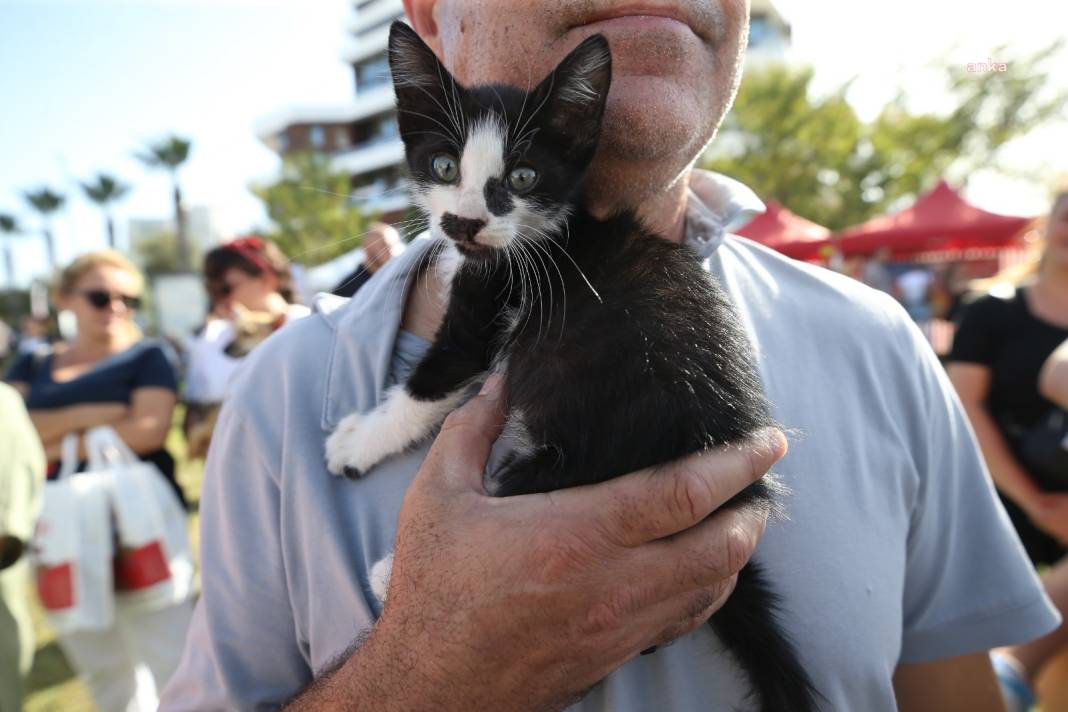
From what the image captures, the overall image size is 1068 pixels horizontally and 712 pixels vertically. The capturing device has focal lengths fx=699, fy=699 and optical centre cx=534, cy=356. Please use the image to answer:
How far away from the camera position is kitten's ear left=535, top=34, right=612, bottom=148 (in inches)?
45.1

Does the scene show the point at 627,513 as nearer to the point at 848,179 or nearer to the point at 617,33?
the point at 617,33

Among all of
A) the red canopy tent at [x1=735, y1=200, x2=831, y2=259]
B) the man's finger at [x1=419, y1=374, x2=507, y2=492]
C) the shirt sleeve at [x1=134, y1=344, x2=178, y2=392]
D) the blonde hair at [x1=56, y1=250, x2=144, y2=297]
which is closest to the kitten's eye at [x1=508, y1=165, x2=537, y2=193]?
the man's finger at [x1=419, y1=374, x2=507, y2=492]

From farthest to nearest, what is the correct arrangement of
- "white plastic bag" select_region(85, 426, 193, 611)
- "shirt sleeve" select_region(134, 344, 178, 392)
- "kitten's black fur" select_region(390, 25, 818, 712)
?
"shirt sleeve" select_region(134, 344, 178, 392) < "white plastic bag" select_region(85, 426, 193, 611) < "kitten's black fur" select_region(390, 25, 818, 712)

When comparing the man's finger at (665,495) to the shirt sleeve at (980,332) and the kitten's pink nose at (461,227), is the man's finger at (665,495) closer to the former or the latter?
the kitten's pink nose at (461,227)

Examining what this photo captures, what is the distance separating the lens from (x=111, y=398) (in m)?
3.91

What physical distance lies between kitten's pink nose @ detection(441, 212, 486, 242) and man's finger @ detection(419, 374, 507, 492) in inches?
12.2

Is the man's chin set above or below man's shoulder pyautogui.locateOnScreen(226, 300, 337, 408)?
above

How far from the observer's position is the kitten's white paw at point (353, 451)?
1.21m

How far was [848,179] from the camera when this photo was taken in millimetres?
20531

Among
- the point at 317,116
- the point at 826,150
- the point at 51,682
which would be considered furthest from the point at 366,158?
the point at 51,682

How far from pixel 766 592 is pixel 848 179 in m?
22.0

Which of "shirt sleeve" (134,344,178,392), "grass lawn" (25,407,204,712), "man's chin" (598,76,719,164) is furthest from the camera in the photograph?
"grass lawn" (25,407,204,712)

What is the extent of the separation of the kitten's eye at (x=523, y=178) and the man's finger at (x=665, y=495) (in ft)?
2.03

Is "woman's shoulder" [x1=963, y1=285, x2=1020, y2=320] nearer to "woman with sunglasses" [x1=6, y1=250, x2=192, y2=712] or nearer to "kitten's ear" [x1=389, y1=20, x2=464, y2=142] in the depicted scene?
"kitten's ear" [x1=389, y1=20, x2=464, y2=142]
